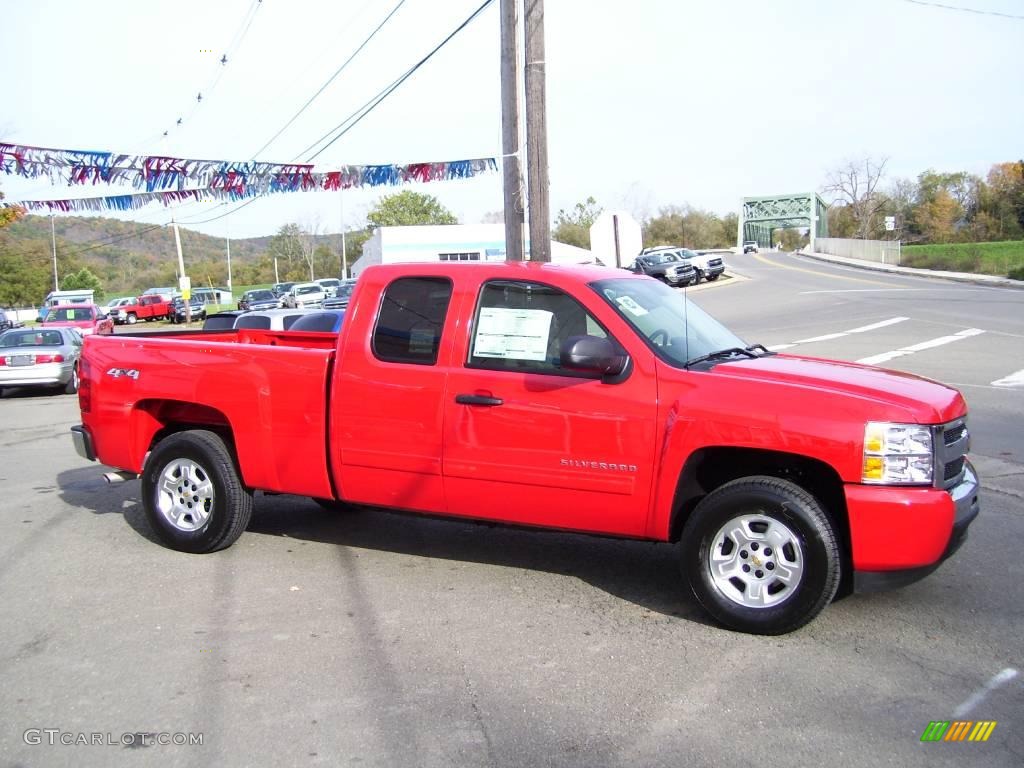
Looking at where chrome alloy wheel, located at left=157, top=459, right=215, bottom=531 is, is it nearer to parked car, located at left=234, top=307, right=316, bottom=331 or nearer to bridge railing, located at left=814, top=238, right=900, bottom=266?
parked car, located at left=234, top=307, right=316, bottom=331

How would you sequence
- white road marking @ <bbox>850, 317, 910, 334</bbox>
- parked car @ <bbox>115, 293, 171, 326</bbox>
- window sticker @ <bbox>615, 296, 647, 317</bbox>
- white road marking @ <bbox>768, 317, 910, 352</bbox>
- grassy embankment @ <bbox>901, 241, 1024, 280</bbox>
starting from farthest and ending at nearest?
parked car @ <bbox>115, 293, 171, 326</bbox>
grassy embankment @ <bbox>901, 241, 1024, 280</bbox>
white road marking @ <bbox>850, 317, 910, 334</bbox>
white road marking @ <bbox>768, 317, 910, 352</bbox>
window sticker @ <bbox>615, 296, 647, 317</bbox>

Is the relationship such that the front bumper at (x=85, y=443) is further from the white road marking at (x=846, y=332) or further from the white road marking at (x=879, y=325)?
the white road marking at (x=879, y=325)

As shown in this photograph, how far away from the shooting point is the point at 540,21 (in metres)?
12.3

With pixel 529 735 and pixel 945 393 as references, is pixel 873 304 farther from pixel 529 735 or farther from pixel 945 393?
pixel 529 735

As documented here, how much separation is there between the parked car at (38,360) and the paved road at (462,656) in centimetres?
1339

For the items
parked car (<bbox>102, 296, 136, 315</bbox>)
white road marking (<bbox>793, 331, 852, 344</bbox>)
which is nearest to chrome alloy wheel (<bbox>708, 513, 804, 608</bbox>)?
white road marking (<bbox>793, 331, 852, 344</bbox>)

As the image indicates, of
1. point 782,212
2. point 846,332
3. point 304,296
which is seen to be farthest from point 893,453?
point 782,212

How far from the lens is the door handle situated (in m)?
5.28

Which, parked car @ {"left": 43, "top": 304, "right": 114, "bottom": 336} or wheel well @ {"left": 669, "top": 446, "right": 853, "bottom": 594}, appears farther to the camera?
parked car @ {"left": 43, "top": 304, "right": 114, "bottom": 336}

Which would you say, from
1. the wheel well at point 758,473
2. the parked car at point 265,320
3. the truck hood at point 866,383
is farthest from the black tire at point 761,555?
the parked car at point 265,320

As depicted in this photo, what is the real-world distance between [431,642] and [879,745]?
7.05 ft

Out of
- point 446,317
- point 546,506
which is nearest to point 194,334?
point 446,317

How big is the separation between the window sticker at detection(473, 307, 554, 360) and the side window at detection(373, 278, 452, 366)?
0.27 m

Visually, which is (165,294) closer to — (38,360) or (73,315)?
(73,315)
